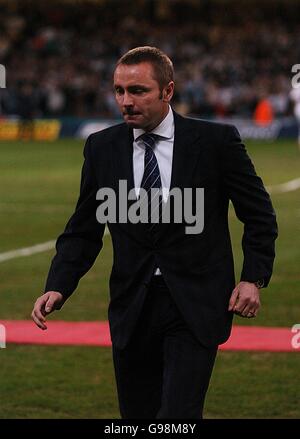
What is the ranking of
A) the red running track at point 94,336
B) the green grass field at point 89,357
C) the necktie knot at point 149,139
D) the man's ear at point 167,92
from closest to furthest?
the man's ear at point 167,92, the necktie knot at point 149,139, the green grass field at point 89,357, the red running track at point 94,336

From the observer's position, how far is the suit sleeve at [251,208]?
18.7ft

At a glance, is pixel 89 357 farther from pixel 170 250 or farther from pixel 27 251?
pixel 27 251

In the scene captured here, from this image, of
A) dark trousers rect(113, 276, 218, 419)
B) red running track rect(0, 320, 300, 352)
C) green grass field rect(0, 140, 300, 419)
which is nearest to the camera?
dark trousers rect(113, 276, 218, 419)

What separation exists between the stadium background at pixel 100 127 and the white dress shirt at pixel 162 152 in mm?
2759

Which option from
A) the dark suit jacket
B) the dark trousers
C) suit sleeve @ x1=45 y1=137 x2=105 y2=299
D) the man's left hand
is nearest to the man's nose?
the dark suit jacket

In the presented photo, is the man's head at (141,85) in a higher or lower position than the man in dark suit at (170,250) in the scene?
higher

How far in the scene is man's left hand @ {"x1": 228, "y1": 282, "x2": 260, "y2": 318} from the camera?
5.62 metres

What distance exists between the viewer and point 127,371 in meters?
5.78

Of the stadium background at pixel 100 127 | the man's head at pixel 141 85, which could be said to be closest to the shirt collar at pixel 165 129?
the man's head at pixel 141 85

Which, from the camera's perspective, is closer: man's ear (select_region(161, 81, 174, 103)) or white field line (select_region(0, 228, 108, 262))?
man's ear (select_region(161, 81, 174, 103))

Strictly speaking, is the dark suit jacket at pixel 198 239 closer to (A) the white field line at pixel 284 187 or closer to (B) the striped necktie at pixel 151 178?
(B) the striped necktie at pixel 151 178

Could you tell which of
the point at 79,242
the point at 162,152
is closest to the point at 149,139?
the point at 162,152

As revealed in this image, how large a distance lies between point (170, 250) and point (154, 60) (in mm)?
880

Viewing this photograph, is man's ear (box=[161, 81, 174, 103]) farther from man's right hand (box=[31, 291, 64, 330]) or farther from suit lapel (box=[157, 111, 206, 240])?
man's right hand (box=[31, 291, 64, 330])
